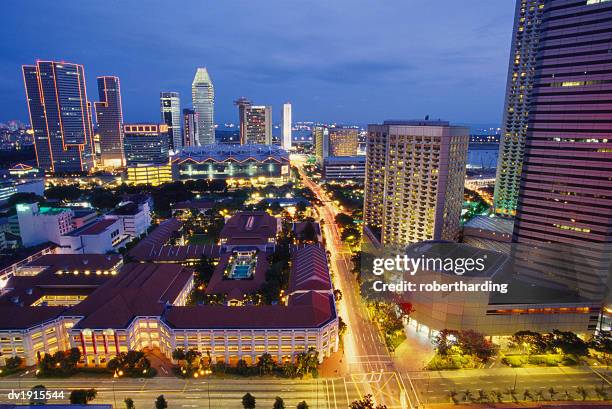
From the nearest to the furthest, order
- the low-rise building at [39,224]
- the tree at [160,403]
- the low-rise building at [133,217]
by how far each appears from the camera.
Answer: the tree at [160,403] → the low-rise building at [39,224] → the low-rise building at [133,217]

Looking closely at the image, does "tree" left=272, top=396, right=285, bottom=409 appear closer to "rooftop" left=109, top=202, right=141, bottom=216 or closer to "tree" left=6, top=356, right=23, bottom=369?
"tree" left=6, top=356, right=23, bottom=369

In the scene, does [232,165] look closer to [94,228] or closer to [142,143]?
[142,143]

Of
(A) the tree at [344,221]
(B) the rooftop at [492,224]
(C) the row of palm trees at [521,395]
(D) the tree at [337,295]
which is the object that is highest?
(B) the rooftop at [492,224]

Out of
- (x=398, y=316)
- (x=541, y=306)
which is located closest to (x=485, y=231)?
(x=541, y=306)

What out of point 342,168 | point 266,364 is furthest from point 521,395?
point 342,168

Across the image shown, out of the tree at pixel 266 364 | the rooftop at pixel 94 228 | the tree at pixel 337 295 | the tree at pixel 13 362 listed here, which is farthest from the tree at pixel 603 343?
A: the rooftop at pixel 94 228

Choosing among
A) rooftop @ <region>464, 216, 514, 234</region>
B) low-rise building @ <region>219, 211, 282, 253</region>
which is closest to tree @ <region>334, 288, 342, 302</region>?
low-rise building @ <region>219, 211, 282, 253</region>

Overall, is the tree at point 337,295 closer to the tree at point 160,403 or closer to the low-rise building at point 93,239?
the tree at point 160,403

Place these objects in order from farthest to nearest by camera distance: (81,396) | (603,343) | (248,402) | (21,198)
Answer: (21,198) → (603,343) → (81,396) → (248,402)
